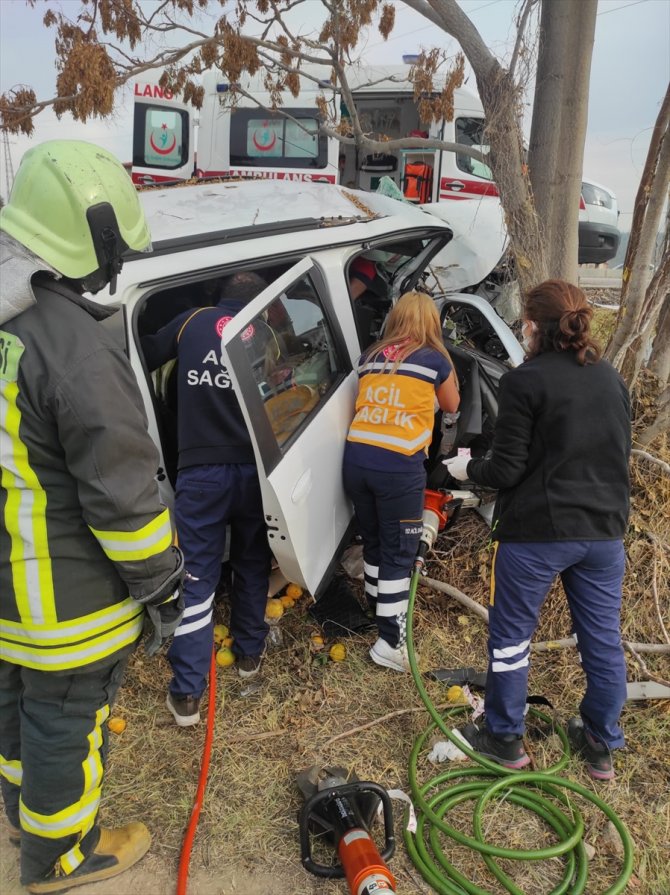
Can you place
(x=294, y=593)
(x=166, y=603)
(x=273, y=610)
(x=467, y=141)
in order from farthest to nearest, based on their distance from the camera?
1. (x=467, y=141)
2. (x=294, y=593)
3. (x=273, y=610)
4. (x=166, y=603)

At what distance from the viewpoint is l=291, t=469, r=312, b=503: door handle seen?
2.66 metres

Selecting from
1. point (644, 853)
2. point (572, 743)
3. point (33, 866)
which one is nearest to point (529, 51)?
point (572, 743)

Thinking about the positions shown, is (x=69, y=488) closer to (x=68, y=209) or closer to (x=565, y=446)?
(x=68, y=209)

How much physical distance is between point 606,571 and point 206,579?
1.62 metres

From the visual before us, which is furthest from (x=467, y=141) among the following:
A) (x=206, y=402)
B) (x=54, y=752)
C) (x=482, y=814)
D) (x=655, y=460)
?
(x=54, y=752)

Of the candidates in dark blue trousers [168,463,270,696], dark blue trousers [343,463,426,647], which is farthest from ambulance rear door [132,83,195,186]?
dark blue trousers [168,463,270,696]

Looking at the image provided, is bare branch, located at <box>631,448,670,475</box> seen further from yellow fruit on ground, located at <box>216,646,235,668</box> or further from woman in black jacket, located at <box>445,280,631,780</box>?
Result: yellow fruit on ground, located at <box>216,646,235,668</box>

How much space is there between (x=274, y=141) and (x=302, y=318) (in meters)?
6.80

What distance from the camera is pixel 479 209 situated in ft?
16.7

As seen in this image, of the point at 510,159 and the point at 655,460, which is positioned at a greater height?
the point at 510,159

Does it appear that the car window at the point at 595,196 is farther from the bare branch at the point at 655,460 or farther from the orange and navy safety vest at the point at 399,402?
the orange and navy safety vest at the point at 399,402

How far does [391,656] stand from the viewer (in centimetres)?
325

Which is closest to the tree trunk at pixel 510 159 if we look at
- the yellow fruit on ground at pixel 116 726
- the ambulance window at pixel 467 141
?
the yellow fruit on ground at pixel 116 726

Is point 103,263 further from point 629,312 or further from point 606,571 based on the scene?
point 629,312
